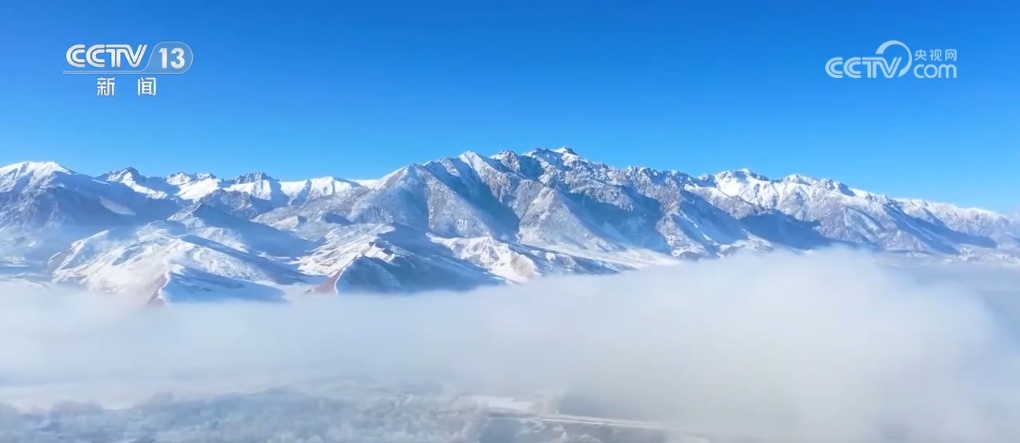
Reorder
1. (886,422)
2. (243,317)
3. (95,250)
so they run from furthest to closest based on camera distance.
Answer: (95,250) → (243,317) → (886,422)

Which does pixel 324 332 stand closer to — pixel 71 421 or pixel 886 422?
pixel 71 421

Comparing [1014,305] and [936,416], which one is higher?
[1014,305]

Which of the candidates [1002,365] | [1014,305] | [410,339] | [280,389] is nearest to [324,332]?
[410,339]

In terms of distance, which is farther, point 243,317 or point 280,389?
point 243,317

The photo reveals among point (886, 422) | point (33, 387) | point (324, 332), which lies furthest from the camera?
point (324, 332)

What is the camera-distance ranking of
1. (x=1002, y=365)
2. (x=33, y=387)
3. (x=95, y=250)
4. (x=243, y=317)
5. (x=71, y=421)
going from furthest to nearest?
(x=95, y=250) → (x=243, y=317) → (x=1002, y=365) → (x=33, y=387) → (x=71, y=421)

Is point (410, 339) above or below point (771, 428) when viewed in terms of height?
above

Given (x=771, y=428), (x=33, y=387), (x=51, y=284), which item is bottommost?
(x=771, y=428)

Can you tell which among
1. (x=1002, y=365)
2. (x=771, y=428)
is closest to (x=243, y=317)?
(x=771, y=428)

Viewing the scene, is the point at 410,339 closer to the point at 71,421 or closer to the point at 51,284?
the point at 71,421

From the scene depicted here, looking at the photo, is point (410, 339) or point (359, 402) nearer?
point (359, 402)
